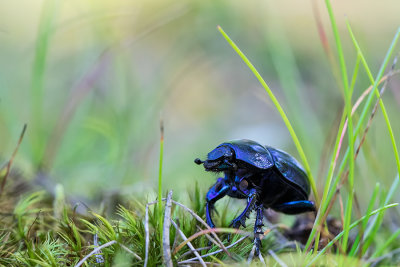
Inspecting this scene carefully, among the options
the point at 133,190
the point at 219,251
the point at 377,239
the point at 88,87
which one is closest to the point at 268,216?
the point at 377,239

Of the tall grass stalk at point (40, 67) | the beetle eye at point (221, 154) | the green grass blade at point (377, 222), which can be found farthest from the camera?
the tall grass stalk at point (40, 67)

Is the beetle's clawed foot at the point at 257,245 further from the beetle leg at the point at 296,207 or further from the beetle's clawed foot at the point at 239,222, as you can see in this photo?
the beetle leg at the point at 296,207

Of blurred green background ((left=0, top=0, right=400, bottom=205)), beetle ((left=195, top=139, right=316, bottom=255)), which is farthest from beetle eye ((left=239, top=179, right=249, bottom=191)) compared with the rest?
blurred green background ((left=0, top=0, right=400, bottom=205))

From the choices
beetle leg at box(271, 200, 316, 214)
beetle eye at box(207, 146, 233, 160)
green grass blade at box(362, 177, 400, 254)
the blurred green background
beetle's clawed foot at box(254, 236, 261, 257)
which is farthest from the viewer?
the blurred green background

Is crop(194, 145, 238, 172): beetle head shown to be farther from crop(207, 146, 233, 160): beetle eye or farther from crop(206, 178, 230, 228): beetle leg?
crop(206, 178, 230, 228): beetle leg

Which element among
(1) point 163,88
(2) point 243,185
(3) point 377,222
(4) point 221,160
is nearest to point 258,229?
(2) point 243,185


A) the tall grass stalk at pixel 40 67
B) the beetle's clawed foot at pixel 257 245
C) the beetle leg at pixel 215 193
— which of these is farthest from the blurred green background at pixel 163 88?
the beetle's clawed foot at pixel 257 245
